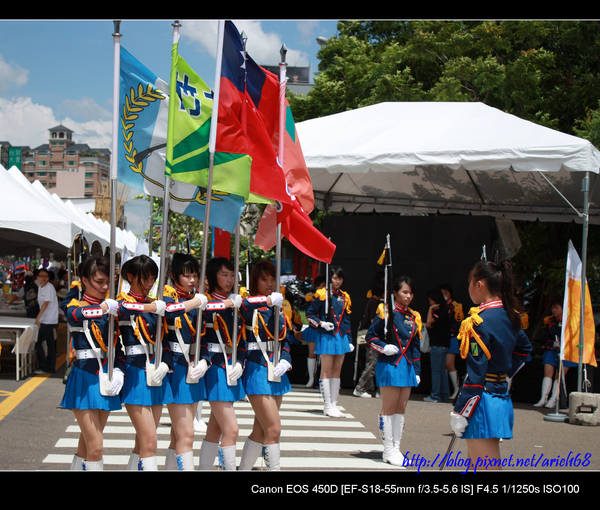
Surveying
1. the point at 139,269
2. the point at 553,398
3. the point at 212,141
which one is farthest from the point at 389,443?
the point at 553,398

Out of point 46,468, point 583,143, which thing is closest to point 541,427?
point 583,143

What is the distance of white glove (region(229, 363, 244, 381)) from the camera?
4.75 metres

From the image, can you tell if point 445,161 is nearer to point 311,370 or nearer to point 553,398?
point 553,398

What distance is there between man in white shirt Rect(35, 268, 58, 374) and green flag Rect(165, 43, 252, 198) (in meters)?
7.53

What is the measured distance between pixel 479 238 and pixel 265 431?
7.46m

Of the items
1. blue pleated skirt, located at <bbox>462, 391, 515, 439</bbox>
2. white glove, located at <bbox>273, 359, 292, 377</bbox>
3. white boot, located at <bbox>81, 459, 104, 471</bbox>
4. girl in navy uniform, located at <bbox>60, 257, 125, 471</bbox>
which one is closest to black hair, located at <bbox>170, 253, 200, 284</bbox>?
girl in navy uniform, located at <bbox>60, 257, 125, 471</bbox>

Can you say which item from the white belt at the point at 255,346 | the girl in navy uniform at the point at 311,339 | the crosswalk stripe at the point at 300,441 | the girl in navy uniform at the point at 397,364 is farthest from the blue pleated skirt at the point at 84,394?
the girl in navy uniform at the point at 311,339

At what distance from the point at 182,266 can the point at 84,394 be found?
1239 millimetres

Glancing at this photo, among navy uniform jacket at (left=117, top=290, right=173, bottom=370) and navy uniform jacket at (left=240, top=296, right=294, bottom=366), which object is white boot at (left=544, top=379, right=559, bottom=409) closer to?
navy uniform jacket at (left=240, top=296, right=294, bottom=366)

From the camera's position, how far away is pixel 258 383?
486 centimetres

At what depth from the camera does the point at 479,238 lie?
1122cm
